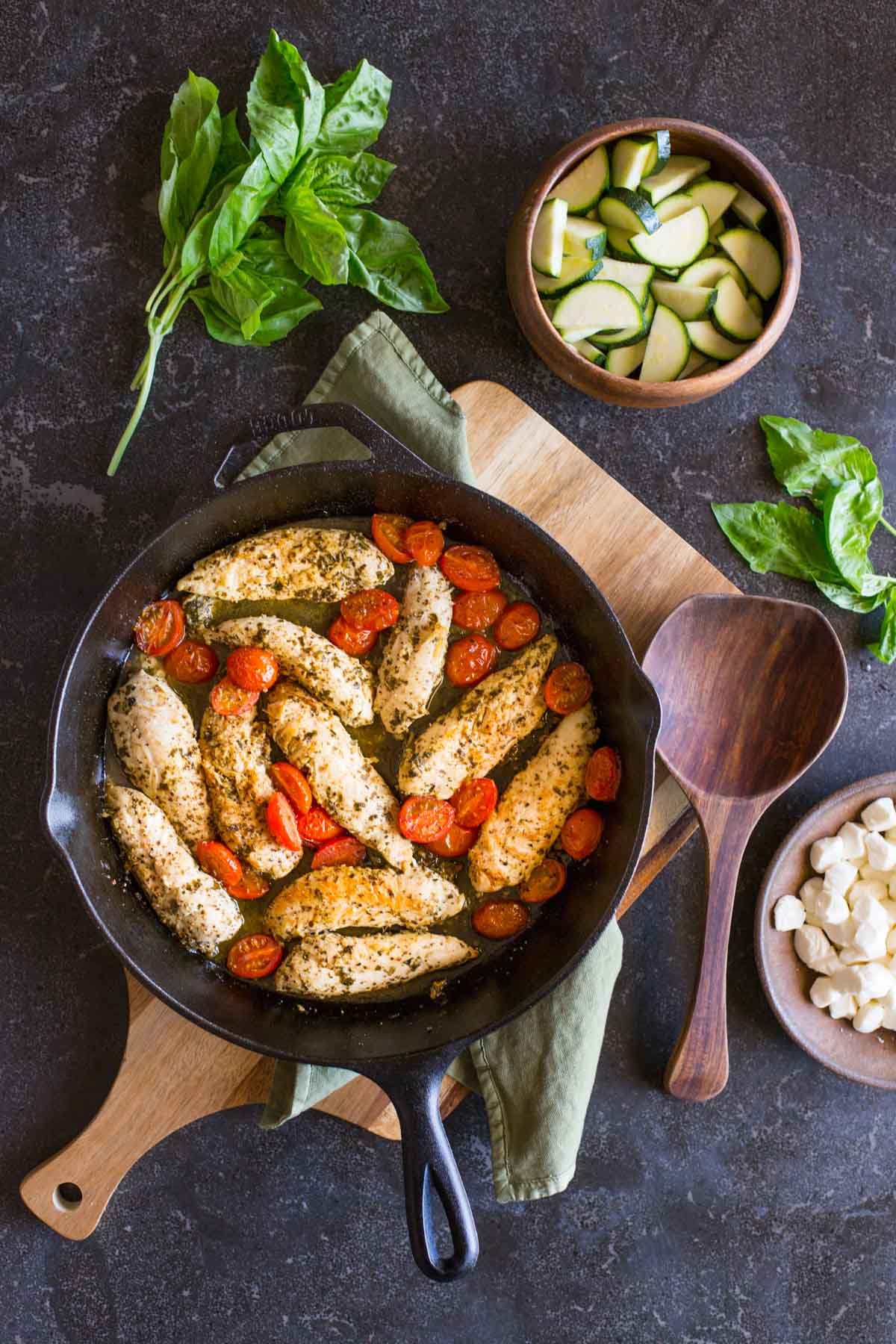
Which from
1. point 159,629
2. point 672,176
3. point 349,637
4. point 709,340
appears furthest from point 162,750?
point 672,176

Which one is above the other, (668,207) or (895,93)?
(668,207)

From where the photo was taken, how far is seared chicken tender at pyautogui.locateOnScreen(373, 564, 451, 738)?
103 inches

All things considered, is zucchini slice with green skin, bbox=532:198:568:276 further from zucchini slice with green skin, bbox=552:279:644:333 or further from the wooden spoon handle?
the wooden spoon handle

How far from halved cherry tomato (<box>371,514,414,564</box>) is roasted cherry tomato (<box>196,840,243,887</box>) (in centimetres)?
84

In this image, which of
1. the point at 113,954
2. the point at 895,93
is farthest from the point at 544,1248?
the point at 895,93

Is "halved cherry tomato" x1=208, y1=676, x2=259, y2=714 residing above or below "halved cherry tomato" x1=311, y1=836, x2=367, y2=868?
above

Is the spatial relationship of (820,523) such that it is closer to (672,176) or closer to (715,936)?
(672,176)

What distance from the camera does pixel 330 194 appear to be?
265cm

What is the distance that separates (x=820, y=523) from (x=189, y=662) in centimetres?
171

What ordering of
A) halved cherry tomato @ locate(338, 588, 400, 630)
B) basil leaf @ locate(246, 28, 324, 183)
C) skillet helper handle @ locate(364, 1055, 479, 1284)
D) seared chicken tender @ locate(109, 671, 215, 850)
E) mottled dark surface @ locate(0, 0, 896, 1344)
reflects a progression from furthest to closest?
mottled dark surface @ locate(0, 0, 896, 1344) < halved cherry tomato @ locate(338, 588, 400, 630) < seared chicken tender @ locate(109, 671, 215, 850) < basil leaf @ locate(246, 28, 324, 183) < skillet helper handle @ locate(364, 1055, 479, 1284)

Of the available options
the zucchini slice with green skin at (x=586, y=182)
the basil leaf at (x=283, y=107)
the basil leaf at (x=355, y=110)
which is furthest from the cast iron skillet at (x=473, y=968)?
the zucchini slice with green skin at (x=586, y=182)

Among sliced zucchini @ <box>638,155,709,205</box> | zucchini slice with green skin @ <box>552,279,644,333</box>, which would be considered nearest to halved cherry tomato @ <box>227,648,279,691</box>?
zucchini slice with green skin @ <box>552,279,644,333</box>

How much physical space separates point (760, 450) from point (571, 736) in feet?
3.25

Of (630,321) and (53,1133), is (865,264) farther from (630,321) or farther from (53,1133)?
(53,1133)
